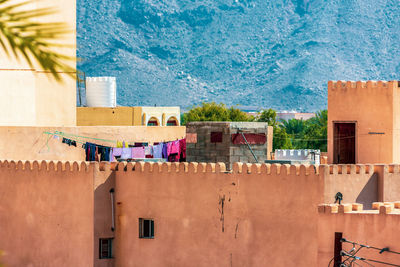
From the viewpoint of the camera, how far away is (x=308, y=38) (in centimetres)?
16850

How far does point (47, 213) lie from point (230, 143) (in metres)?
5.07

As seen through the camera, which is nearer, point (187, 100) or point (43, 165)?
point (43, 165)

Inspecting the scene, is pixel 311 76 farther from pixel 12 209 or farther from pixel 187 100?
pixel 12 209

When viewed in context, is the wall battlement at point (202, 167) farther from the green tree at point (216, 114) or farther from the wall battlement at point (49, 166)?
the green tree at point (216, 114)

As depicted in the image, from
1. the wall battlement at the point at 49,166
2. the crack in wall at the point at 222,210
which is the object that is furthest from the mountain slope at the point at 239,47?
the crack in wall at the point at 222,210

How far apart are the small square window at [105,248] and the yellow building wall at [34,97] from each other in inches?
336

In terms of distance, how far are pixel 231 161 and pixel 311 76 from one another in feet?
453

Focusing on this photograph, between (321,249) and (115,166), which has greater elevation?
(115,166)

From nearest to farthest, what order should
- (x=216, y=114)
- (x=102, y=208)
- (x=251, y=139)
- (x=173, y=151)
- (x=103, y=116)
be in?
(x=102, y=208)
(x=251, y=139)
(x=173, y=151)
(x=103, y=116)
(x=216, y=114)

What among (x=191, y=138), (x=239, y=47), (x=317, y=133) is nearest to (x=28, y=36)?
(x=191, y=138)

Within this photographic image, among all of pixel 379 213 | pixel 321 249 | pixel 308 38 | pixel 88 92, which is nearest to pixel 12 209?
pixel 321 249

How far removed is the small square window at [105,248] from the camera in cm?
1966

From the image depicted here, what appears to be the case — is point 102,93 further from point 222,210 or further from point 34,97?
point 222,210

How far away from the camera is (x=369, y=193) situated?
1941 cm
